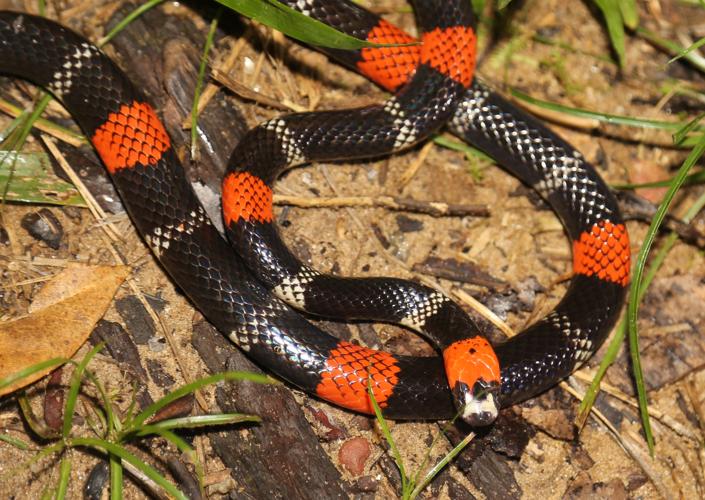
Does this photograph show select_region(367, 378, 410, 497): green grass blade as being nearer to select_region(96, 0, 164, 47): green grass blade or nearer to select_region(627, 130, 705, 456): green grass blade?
select_region(627, 130, 705, 456): green grass blade

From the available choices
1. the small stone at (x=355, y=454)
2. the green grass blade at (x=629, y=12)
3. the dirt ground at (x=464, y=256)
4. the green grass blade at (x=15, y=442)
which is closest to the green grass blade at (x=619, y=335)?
the dirt ground at (x=464, y=256)

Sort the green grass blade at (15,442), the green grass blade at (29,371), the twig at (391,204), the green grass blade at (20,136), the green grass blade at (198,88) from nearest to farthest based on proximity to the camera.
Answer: the green grass blade at (29,371) < the green grass blade at (15,442) < the green grass blade at (20,136) < the green grass blade at (198,88) < the twig at (391,204)

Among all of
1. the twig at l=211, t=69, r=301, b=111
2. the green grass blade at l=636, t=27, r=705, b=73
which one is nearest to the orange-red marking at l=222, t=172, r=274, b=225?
the twig at l=211, t=69, r=301, b=111

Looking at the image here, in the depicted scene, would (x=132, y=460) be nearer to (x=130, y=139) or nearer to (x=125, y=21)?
(x=130, y=139)

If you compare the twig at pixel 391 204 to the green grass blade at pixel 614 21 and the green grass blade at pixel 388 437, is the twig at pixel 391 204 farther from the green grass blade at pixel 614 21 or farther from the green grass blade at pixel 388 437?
the green grass blade at pixel 614 21

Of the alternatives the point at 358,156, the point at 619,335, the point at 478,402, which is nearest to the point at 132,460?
the point at 478,402

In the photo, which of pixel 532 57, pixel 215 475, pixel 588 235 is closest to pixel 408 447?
pixel 215 475

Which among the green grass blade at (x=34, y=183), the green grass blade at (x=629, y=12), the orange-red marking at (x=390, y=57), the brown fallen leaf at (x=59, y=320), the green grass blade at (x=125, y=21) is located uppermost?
the green grass blade at (x=629, y=12)

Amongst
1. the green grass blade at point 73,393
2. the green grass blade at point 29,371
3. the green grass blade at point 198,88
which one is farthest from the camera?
the green grass blade at point 198,88
